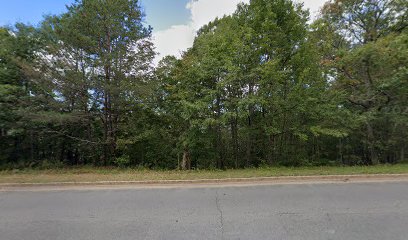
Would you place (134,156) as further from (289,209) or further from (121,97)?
(289,209)

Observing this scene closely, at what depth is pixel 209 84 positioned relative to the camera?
12.8 metres

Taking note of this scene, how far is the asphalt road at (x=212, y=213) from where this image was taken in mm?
3850

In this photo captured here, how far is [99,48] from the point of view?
1311 cm

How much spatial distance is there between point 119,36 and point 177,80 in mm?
4393

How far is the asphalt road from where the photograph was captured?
3.85 metres

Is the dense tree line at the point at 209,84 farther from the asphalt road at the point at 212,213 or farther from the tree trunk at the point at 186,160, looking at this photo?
the asphalt road at the point at 212,213

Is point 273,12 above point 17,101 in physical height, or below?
above

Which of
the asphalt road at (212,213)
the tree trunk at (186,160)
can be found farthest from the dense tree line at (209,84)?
the asphalt road at (212,213)

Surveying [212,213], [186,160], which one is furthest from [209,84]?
[212,213]

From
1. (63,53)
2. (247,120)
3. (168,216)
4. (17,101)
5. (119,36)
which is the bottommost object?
(168,216)

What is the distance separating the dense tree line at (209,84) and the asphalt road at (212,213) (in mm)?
5849

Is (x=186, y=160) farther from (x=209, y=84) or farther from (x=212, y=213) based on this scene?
(x=212, y=213)

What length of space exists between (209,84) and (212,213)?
9.00 m

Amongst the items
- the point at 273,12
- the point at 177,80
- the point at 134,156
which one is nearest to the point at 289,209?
the point at 177,80
